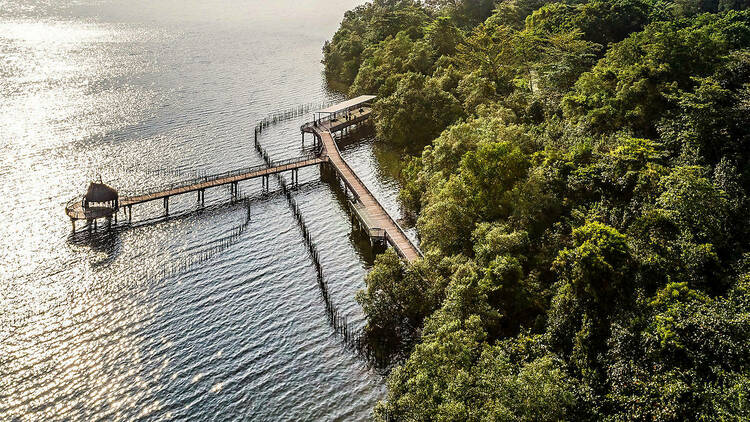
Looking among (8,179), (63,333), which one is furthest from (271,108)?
(63,333)

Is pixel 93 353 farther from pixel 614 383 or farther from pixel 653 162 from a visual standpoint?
pixel 653 162

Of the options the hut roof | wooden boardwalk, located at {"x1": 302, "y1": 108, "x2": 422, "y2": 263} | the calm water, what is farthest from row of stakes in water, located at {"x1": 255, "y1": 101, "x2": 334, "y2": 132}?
the hut roof

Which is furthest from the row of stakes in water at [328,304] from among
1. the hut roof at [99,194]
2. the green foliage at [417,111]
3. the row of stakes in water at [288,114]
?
the row of stakes in water at [288,114]

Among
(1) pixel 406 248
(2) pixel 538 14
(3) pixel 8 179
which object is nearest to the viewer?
(1) pixel 406 248

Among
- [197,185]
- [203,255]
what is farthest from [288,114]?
[203,255]

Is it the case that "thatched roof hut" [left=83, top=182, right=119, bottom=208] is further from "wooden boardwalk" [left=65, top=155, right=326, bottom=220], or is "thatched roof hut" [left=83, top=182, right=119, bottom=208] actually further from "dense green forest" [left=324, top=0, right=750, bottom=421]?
"dense green forest" [left=324, top=0, right=750, bottom=421]

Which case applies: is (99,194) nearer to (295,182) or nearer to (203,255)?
(203,255)
